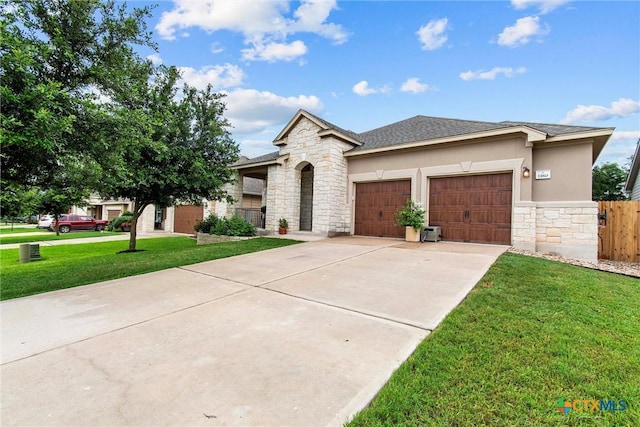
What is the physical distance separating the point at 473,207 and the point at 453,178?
1.20m

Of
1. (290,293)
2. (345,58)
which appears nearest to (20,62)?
(290,293)

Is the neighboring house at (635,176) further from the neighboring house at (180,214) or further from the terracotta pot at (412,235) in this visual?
the neighboring house at (180,214)

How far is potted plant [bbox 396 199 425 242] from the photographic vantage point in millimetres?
9750

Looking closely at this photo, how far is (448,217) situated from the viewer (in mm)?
9977

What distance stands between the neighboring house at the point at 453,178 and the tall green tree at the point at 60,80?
25.2ft

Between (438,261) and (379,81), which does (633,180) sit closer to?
(379,81)

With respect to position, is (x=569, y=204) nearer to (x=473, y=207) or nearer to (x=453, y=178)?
A: (x=473, y=207)

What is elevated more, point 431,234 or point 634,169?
point 634,169

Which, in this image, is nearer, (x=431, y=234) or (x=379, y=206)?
(x=431, y=234)

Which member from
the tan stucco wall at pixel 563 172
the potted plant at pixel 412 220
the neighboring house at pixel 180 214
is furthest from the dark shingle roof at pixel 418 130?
the neighboring house at pixel 180 214

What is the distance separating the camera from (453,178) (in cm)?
997

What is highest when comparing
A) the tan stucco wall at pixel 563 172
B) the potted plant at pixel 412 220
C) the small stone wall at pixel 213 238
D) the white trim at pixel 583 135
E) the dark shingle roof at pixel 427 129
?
the dark shingle roof at pixel 427 129

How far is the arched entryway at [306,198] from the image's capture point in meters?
15.0

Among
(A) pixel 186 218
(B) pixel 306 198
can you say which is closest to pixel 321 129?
(B) pixel 306 198
